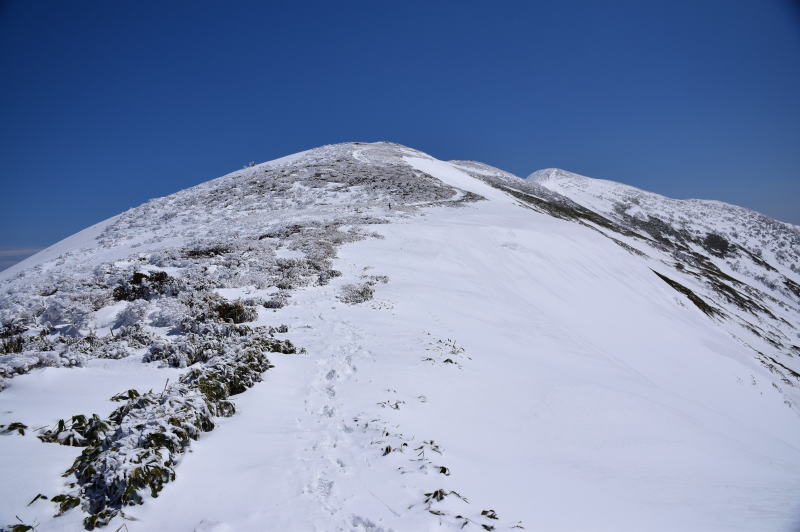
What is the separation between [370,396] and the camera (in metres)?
7.34

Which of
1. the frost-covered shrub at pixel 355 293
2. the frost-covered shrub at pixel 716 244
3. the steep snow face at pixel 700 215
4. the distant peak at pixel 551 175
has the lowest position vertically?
the frost-covered shrub at pixel 355 293

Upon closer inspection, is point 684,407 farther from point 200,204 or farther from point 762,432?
point 200,204

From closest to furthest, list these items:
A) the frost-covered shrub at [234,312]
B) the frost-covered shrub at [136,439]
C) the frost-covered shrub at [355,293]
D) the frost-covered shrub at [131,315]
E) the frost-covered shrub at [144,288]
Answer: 1. the frost-covered shrub at [136,439]
2. the frost-covered shrub at [131,315]
3. the frost-covered shrub at [234,312]
4. the frost-covered shrub at [144,288]
5. the frost-covered shrub at [355,293]

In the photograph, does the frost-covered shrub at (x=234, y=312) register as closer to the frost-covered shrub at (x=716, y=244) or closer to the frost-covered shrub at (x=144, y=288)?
the frost-covered shrub at (x=144, y=288)

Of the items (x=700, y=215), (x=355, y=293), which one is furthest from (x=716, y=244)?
(x=355, y=293)

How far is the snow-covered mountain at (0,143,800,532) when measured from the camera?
4.45 meters

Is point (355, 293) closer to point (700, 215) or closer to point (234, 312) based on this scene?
point (234, 312)

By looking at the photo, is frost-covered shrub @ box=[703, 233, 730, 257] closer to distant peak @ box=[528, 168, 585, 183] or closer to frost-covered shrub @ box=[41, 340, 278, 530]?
distant peak @ box=[528, 168, 585, 183]

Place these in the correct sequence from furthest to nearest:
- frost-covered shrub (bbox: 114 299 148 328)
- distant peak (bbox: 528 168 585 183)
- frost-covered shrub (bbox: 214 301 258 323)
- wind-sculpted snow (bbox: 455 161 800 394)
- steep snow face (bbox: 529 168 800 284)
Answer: distant peak (bbox: 528 168 585 183), steep snow face (bbox: 529 168 800 284), wind-sculpted snow (bbox: 455 161 800 394), frost-covered shrub (bbox: 214 301 258 323), frost-covered shrub (bbox: 114 299 148 328)

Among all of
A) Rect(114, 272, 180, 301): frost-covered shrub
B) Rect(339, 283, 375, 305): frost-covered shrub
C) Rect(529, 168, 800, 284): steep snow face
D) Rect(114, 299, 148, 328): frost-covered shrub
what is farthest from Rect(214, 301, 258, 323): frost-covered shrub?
Rect(529, 168, 800, 284): steep snow face

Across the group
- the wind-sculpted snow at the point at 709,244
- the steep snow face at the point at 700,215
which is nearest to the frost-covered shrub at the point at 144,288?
the wind-sculpted snow at the point at 709,244

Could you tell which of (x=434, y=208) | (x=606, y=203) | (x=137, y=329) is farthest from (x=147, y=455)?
(x=606, y=203)

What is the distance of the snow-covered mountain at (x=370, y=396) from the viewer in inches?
175

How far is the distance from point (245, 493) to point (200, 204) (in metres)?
31.7
